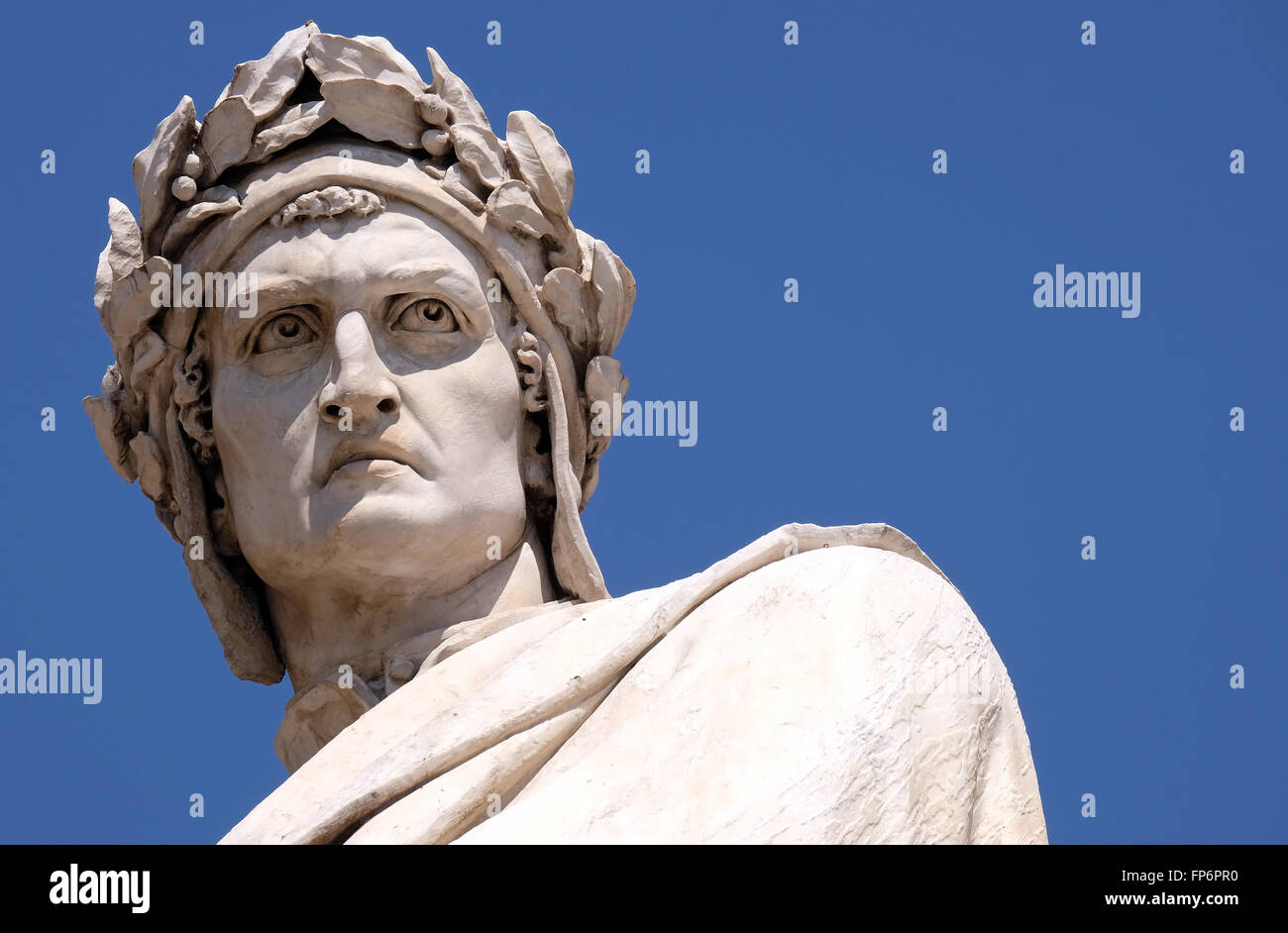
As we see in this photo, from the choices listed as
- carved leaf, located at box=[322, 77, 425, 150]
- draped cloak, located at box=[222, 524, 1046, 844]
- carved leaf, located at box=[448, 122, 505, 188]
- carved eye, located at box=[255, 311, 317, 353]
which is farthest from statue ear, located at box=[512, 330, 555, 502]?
draped cloak, located at box=[222, 524, 1046, 844]

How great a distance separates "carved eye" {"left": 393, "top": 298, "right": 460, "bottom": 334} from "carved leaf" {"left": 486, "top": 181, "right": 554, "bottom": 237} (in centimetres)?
50

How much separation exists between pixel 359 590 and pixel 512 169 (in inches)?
76.4

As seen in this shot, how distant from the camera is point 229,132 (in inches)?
527

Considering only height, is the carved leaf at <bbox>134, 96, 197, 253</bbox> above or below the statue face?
above

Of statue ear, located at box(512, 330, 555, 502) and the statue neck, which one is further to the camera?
statue ear, located at box(512, 330, 555, 502)

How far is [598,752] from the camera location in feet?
35.0

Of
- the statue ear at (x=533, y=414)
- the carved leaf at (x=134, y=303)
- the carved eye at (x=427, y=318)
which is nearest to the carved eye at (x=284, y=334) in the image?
the carved eye at (x=427, y=318)

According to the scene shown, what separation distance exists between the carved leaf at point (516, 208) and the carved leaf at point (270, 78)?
0.97 metres

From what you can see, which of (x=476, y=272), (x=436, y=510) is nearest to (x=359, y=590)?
(x=436, y=510)

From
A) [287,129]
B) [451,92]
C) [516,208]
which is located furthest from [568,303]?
[287,129]

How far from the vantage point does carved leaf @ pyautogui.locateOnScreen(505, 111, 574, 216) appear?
1354 centimetres

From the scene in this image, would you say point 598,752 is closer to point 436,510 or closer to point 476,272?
point 436,510

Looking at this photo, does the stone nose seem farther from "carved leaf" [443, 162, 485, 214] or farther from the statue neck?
"carved leaf" [443, 162, 485, 214]

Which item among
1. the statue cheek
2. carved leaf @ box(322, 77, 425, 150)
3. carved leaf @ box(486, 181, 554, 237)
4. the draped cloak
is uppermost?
carved leaf @ box(322, 77, 425, 150)
